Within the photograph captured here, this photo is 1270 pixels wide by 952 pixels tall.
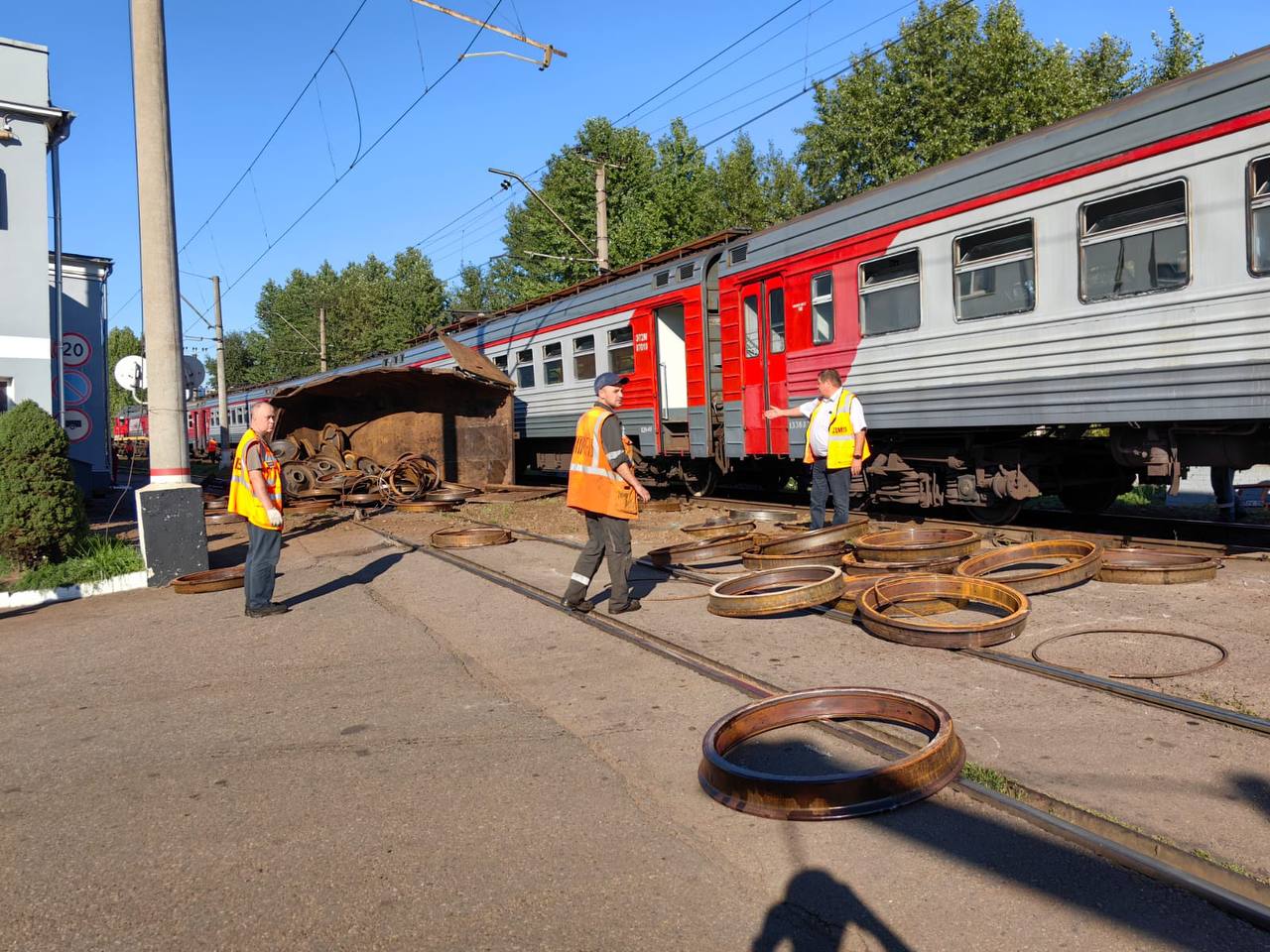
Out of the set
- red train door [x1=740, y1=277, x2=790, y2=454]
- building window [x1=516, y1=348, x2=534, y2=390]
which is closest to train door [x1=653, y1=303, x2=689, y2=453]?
red train door [x1=740, y1=277, x2=790, y2=454]

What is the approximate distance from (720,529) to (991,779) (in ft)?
23.7

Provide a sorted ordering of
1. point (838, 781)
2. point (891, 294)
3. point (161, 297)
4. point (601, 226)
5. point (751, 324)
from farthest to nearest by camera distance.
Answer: point (601, 226), point (751, 324), point (891, 294), point (161, 297), point (838, 781)

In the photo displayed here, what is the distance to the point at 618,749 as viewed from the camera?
4164 mm

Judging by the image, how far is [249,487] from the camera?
24.9 feet

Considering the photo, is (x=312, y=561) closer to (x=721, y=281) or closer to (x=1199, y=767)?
(x=721, y=281)

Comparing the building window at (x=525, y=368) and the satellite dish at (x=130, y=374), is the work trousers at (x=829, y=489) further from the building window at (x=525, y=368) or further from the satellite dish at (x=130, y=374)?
the building window at (x=525, y=368)

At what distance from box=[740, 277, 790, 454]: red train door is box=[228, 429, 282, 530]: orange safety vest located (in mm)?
6393

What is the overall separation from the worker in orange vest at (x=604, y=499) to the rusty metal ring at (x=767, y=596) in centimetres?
71

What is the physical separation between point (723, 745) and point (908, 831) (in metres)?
0.96

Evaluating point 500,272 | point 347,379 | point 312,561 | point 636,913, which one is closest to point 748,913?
point 636,913

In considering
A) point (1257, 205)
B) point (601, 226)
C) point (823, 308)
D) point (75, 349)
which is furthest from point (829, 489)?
point (75, 349)

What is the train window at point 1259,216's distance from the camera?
23.1 ft

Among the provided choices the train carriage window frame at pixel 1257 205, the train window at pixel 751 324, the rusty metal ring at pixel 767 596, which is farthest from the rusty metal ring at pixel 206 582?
the train carriage window frame at pixel 1257 205

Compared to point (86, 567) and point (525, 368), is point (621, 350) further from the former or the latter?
point (86, 567)
